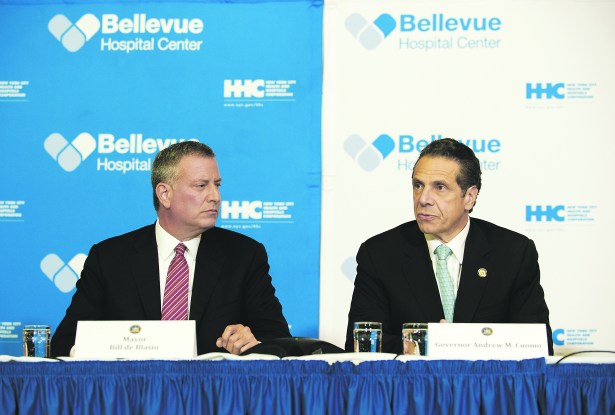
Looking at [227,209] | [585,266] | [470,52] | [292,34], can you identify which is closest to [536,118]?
[470,52]

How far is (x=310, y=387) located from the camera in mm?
2299

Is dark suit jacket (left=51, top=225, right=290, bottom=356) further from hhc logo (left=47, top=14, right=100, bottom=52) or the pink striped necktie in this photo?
hhc logo (left=47, top=14, right=100, bottom=52)

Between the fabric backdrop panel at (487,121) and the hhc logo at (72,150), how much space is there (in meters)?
1.35

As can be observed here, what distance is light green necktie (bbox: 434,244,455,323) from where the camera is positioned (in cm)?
342

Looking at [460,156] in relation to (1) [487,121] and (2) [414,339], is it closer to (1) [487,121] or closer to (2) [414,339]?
(2) [414,339]

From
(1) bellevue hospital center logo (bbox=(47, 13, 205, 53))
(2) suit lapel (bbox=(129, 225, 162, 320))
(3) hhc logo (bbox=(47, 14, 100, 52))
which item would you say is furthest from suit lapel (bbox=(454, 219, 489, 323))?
(3) hhc logo (bbox=(47, 14, 100, 52))

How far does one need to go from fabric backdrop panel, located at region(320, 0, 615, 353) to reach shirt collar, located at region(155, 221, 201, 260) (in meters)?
1.44

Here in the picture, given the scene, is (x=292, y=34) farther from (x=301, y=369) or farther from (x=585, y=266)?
(x=301, y=369)

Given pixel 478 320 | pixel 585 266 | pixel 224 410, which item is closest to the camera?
pixel 224 410

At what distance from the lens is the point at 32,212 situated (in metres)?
5.08

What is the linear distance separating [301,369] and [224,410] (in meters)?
0.22

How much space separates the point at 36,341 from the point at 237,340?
668 millimetres

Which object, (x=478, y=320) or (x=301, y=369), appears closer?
(x=301, y=369)

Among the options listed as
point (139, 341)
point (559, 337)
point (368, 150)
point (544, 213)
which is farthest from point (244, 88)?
point (139, 341)
